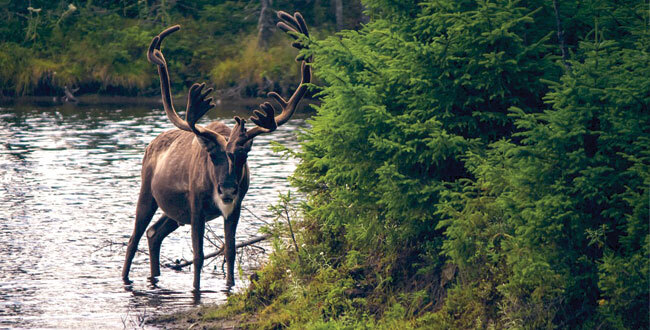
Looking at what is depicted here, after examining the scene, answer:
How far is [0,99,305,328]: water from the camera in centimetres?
1070

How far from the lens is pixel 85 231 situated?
1514 centimetres

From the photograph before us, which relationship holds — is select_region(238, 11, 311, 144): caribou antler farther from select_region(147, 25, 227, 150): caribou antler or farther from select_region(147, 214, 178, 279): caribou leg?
select_region(147, 214, 178, 279): caribou leg

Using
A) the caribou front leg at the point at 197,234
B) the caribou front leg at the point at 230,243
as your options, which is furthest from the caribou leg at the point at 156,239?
the caribou front leg at the point at 230,243

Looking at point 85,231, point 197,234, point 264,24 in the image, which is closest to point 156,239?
point 197,234

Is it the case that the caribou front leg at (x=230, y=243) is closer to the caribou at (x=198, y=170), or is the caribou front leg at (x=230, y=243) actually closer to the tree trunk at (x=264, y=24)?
the caribou at (x=198, y=170)

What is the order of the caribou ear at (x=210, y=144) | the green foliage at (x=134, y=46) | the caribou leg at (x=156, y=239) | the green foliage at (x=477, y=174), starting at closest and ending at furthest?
the green foliage at (x=477, y=174) < the caribou ear at (x=210, y=144) < the caribou leg at (x=156, y=239) < the green foliage at (x=134, y=46)

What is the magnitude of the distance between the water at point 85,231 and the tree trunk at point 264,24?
1468cm

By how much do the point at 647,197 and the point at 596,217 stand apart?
57 cm

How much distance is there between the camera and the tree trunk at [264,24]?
44438 mm

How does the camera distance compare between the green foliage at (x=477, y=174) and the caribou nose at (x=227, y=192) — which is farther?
the caribou nose at (x=227, y=192)

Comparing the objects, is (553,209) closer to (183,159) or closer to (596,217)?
(596,217)

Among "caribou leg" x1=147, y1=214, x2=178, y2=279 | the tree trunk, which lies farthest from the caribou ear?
the tree trunk

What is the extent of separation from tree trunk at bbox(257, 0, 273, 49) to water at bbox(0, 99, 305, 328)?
14.7 m

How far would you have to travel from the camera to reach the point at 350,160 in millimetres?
8492
